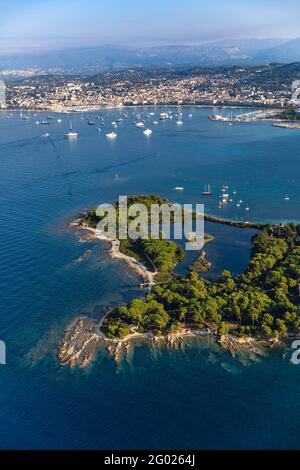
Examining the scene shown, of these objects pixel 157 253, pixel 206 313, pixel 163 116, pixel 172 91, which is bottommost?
pixel 206 313

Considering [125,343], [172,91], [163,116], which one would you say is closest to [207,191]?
[125,343]

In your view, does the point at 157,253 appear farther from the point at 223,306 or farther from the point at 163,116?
the point at 163,116

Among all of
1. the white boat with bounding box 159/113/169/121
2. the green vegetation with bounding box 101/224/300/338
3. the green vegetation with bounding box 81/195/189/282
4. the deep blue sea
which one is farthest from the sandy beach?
the white boat with bounding box 159/113/169/121

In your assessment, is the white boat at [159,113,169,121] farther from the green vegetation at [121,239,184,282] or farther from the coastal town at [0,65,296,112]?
the green vegetation at [121,239,184,282]

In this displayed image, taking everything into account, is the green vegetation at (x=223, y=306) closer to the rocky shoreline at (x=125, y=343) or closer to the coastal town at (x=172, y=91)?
the rocky shoreline at (x=125, y=343)

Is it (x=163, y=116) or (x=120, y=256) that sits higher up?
(x=163, y=116)

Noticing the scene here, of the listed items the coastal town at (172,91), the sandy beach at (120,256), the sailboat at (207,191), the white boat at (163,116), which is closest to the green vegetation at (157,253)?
the sandy beach at (120,256)
